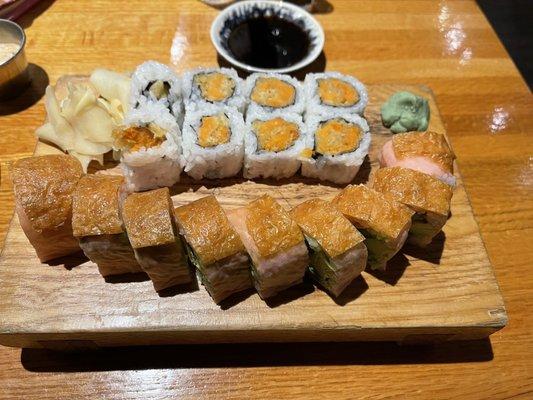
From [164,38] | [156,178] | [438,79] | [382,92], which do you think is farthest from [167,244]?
[438,79]

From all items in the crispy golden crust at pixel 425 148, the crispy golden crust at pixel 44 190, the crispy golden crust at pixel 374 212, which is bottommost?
the crispy golden crust at pixel 44 190

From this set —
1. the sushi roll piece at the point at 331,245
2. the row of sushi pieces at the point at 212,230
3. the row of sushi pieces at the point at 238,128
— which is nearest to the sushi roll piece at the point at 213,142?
the row of sushi pieces at the point at 238,128

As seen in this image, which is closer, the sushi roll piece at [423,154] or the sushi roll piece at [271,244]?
the sushi roll piece at [271,244]

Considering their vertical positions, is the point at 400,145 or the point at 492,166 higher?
the point at 400,145

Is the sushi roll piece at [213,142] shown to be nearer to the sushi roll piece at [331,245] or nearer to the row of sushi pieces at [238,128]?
the row of sushi pieces at [238,128]

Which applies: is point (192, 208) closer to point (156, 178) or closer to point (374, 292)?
point (156, 178)

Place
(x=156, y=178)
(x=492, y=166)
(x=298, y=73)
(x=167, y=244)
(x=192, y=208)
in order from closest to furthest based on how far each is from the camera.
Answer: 1. (x=167, y=244)
2. (x=192, y=208)
3. (x=156, y=178)
4. (x=492, y=166)
5. (x=298, y=73)

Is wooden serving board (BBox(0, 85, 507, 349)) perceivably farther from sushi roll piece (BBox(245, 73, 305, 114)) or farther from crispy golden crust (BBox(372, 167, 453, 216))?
sushi roll piece (BBox(245, 73, 305, 114))
